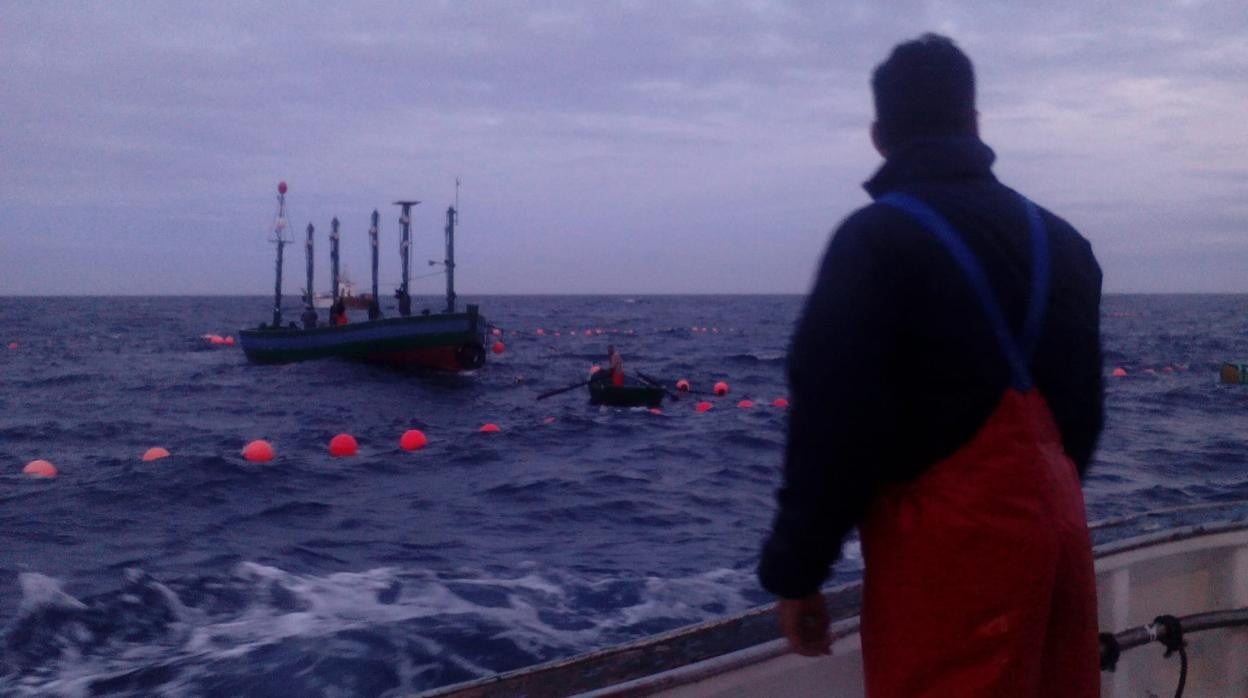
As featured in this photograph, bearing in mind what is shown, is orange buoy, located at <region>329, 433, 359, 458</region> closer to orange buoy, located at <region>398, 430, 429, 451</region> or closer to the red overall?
orange buoy, located at <region>398, 430, 429, 451</region>

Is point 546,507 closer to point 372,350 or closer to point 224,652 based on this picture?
point 224,652

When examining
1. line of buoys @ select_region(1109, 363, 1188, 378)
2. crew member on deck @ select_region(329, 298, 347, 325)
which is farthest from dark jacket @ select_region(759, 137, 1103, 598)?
crew member on deck @ select_region(329, 298, 347, 325)

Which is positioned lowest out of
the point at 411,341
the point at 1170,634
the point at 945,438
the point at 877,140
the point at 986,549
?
the point at 411,341

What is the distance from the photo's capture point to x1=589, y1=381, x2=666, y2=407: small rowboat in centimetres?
1973

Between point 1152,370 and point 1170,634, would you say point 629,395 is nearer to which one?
point 1170,634

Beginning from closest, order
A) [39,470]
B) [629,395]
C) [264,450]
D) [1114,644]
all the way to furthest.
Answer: [1114,644] → [39,470] → [264,450] → [629,395]

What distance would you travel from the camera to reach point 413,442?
16234 millimetres

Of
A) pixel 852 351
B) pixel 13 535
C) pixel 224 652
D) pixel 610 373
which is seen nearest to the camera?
pixel 852 351

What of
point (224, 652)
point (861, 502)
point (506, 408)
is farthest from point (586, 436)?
point (861, 502)

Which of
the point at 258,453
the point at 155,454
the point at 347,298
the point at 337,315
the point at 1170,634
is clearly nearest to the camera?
the point at 1170,634

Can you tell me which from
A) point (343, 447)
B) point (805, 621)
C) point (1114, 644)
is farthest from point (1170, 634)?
point (343, 447)

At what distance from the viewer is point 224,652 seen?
244 inches

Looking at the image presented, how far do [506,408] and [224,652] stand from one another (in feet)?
53.5

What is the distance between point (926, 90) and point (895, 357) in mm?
433
